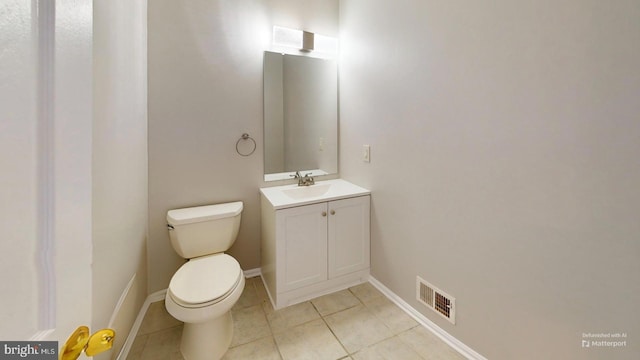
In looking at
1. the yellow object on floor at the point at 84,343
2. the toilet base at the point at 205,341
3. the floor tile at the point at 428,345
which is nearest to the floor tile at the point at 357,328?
the floor tile at the point at 428,345

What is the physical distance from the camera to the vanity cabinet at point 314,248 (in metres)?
1.89

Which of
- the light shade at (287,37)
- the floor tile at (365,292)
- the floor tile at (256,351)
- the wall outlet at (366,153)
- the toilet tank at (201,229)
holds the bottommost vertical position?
the floor tile at (256,351)

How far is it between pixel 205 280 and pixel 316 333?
78 centimetres

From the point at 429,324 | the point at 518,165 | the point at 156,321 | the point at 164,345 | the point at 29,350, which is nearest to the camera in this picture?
the point at 29,350

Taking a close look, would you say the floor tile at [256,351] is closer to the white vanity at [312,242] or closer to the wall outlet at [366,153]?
the white vanity at [312,242]

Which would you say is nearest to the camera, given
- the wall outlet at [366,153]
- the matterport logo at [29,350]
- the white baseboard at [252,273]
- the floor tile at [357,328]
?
the matterport logo at [29,350]

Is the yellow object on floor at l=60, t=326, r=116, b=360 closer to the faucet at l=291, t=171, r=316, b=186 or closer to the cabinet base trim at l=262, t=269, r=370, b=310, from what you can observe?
the cabinet base trim at l=262, t=269, r=370, b=310

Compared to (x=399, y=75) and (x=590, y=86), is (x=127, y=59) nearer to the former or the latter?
(x=399, y=75)

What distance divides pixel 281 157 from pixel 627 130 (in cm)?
204

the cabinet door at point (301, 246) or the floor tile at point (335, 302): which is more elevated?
the cabinet door at point (301, 246)

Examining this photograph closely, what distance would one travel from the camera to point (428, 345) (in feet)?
5.15

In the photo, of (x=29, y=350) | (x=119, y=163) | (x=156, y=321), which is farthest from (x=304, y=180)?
(x=29, y=350)

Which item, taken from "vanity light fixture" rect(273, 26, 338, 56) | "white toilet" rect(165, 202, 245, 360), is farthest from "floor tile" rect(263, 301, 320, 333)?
"vanity light fixture" rect(273, 26, 338, 56)

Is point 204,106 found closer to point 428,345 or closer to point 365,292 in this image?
point 365,292
